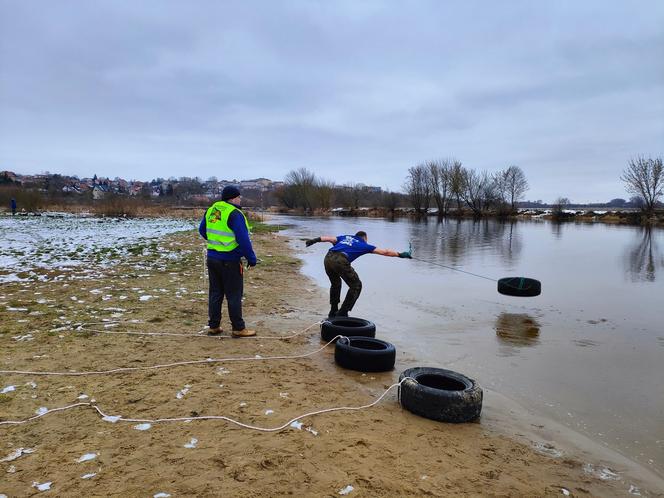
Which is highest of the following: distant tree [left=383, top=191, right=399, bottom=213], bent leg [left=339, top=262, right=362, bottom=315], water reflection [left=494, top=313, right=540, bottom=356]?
distant tree [left=383, top=191, right=399, bottom=213]

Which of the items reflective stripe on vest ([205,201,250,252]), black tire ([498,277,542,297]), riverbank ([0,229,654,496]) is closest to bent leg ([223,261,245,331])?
reflective stripe on vest ([205,201,250,252])

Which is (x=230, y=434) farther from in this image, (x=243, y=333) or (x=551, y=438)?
(x=551, y=438)

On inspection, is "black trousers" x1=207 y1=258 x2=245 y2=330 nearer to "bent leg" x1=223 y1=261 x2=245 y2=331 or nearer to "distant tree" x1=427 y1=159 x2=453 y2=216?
"bent leg" x1=223 y1=261 x2=245 y2=331

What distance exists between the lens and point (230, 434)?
12.9ft

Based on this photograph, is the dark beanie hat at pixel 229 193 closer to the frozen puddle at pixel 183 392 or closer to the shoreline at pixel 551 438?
the frozen puddle at pixel 183 392

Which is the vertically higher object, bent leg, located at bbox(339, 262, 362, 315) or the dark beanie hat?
the dark beanie hat

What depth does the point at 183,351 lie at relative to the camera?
6.20 meters

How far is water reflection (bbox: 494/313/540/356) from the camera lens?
7914mm

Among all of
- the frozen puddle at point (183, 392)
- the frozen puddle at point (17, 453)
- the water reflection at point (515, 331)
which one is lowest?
the water reflection at point (515, 331)

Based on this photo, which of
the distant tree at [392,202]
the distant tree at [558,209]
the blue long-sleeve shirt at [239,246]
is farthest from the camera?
the distant tree at [392,202]

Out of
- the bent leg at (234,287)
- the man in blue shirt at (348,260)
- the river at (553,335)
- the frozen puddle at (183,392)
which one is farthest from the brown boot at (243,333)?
the river at (553,335)

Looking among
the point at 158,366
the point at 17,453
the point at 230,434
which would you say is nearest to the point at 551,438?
the point at 230,434

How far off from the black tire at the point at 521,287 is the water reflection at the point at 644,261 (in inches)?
294

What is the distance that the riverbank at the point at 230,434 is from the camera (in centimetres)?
327
